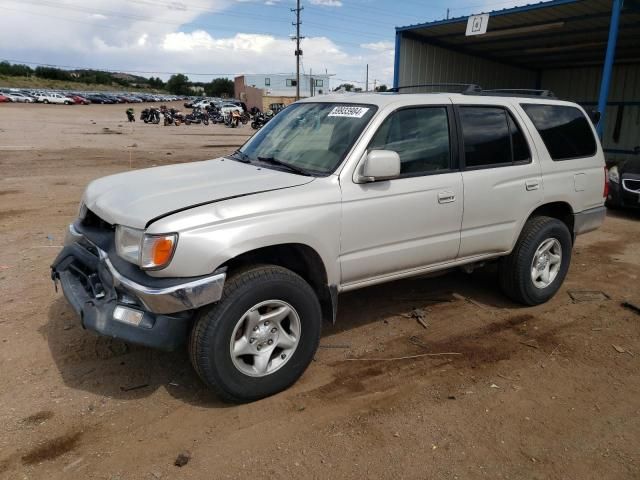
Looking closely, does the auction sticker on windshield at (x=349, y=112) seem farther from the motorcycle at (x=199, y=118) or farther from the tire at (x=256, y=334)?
the motorcycle at (x=199, y=118)

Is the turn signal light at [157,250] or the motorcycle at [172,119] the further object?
the motorcycle at [172,119]

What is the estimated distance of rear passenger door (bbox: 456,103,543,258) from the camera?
13.4 feet

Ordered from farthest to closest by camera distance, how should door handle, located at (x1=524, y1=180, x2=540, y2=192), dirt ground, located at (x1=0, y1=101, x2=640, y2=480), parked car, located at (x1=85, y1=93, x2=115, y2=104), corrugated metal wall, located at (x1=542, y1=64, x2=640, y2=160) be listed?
parked car, located at (x1=85, y1=93, x2=115, y2=104) < corrugated metal wall, located at (x1=542, y1=64, x2=640, y2=160) < door handle, located at (x1=524, y1=180, x2=540, y2=192) < dirt ground, located at (x1=0, y1=101, x2=640, y2=480)

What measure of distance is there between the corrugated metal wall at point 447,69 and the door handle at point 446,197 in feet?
32.0

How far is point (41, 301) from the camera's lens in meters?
4.58

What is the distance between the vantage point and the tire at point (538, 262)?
457cm

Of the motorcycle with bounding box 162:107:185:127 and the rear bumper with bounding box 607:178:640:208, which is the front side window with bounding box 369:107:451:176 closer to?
the rear bumper with bounding box 607:178:640:208

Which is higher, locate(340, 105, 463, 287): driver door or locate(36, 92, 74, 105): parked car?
locate(36, 92, 74, 105): parked car

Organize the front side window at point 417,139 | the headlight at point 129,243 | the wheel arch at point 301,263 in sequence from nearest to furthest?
the headlight at point 129,243 → the wheel arch at point 301,263 → the front side window at point 417,139

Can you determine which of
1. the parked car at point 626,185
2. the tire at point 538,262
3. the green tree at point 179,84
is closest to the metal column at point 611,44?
the parked car at point 626,185

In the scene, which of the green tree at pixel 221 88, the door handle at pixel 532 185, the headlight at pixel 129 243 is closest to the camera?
the headlight at pixel 129 243

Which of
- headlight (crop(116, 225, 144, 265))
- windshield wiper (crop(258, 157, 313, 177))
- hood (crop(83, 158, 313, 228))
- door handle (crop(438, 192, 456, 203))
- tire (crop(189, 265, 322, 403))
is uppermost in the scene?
windshield wiper (crop(258, 157, 313, 177))

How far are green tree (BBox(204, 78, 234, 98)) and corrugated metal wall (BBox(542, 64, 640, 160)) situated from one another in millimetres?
104827

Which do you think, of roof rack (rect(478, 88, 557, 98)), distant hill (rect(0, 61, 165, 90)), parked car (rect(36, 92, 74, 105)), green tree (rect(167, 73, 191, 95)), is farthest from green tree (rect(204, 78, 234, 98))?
roof rack (rect(478, 88, 557, 98))
